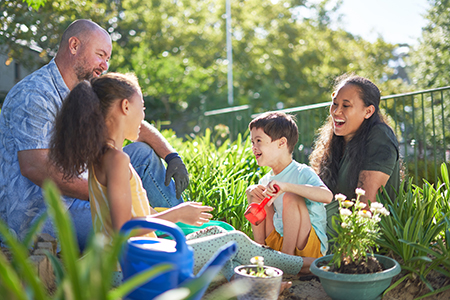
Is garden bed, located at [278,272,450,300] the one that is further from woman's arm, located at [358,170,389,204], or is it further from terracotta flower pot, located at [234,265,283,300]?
woman's arm, located at [358,170,389,204]

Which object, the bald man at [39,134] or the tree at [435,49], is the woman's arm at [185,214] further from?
the tree at [435,49]

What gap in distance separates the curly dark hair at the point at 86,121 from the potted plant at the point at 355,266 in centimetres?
118

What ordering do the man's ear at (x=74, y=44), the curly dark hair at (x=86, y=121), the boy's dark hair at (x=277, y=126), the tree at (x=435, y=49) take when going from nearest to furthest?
the curly dark hair at (x=86, y=121) < the boy's dark hair at (x=277, y=126) < the man's ear at (x=74, y=44) < the tree at (x=435, y=49)

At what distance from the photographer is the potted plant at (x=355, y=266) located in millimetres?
2002

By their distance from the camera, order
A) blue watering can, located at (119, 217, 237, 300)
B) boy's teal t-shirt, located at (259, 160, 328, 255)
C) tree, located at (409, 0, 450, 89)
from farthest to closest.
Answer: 1. tree, located at (409, 0, 450, 89)
2. boy's teal t-shirt, located at (259, 160, 328, 255)
3. blue watering can, located at (119, 217, 237, 300)

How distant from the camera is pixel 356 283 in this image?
2020 millimetres

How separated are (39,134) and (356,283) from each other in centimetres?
197

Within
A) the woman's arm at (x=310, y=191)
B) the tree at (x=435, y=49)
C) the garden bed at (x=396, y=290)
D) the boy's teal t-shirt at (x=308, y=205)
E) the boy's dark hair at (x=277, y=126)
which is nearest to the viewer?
the garden bed at (x=396, y=290)

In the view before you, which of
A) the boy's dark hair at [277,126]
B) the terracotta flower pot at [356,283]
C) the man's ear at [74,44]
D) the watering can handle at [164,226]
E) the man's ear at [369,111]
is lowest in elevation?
the terracotta flower pot at [356,283]

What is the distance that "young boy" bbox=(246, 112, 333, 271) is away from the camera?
99.7 inches

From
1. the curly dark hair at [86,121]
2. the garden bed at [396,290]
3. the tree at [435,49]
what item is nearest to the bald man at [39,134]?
the curly dark hair at [86,121]

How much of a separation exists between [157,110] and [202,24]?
8.27m

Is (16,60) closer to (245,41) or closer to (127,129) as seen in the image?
(127,129)

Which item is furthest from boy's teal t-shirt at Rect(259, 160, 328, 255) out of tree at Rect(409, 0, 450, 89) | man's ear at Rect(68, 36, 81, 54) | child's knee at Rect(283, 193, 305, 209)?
tree at Rect(409, 0, 450, 89)
